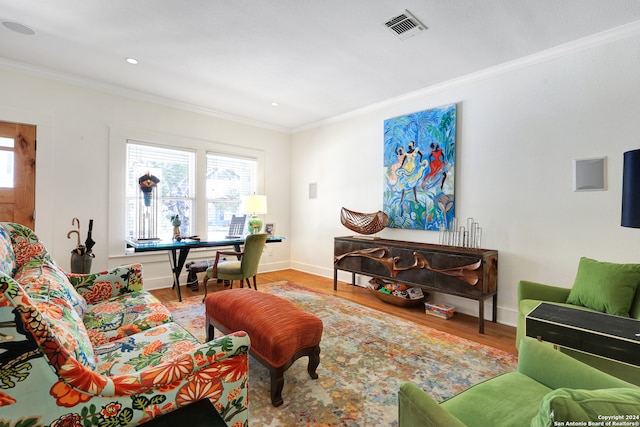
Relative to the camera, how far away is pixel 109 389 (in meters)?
0.98

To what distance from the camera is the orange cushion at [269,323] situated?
185 cm

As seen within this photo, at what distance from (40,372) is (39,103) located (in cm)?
407

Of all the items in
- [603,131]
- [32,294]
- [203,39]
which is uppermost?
[203,39]

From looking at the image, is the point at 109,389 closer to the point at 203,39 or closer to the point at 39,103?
the point at 203,39

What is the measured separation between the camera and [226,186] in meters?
5.21

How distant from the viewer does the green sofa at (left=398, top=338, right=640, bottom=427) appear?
2.12ft

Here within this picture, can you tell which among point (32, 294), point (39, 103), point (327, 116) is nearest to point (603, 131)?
point (327, 116)

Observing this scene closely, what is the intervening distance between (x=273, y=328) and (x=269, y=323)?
0.07 metres

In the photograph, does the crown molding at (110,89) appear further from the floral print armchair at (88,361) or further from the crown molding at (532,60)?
the floral print armchair at (88,361)

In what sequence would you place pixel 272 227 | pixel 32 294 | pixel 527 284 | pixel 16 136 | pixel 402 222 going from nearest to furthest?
pixel 32 294, pixel 527 284, pixel 16 136, pixel 402 222, pixel 272 227

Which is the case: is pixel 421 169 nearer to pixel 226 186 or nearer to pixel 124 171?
pixel 226 186

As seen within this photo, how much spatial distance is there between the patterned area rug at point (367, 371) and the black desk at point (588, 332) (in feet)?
2.00

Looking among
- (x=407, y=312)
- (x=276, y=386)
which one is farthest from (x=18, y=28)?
(x=407, y=312)

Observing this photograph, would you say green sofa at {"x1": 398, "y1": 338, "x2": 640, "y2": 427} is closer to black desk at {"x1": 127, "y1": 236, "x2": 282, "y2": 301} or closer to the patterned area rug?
the patterned area rug
